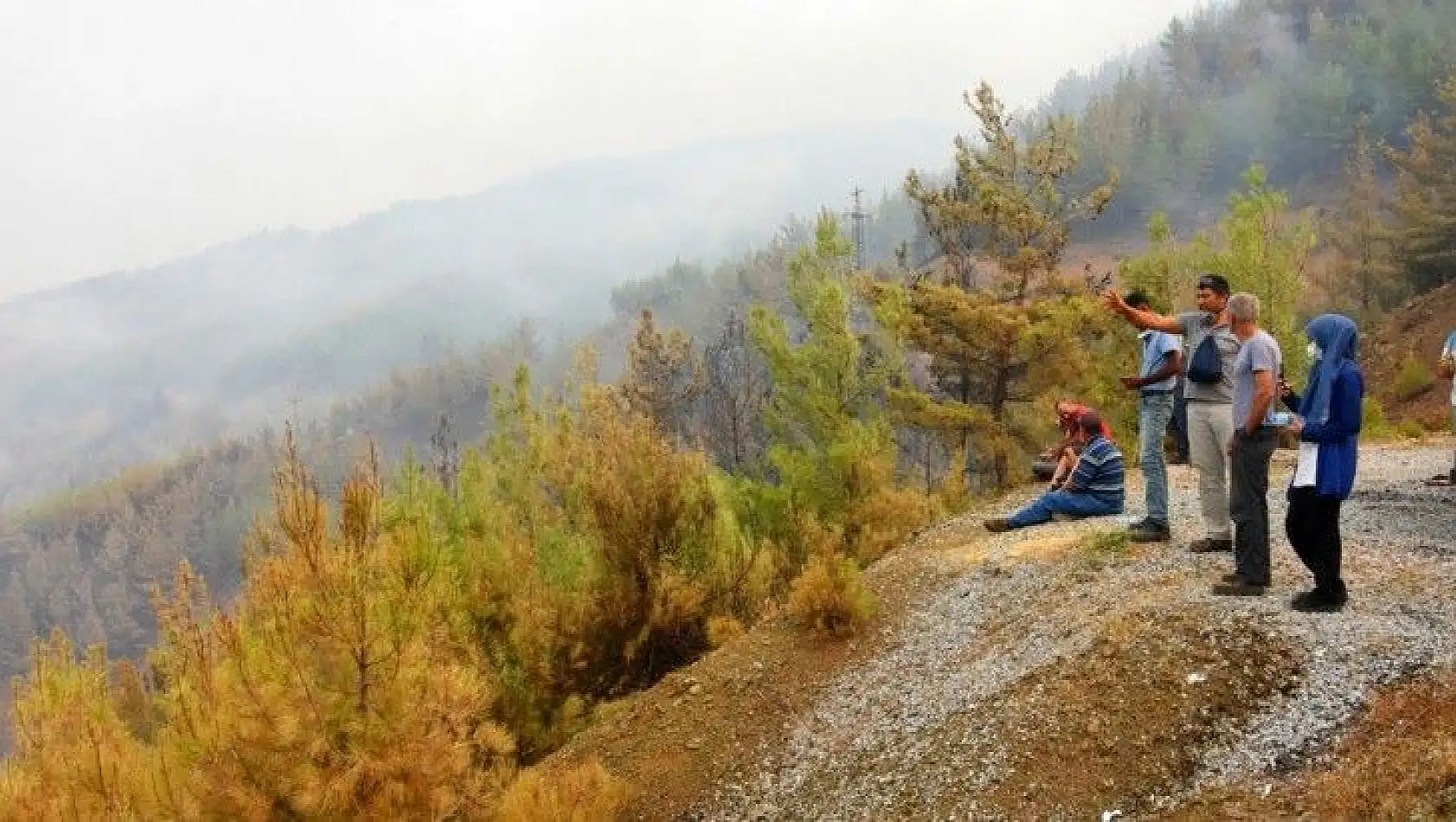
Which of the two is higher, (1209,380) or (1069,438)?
(1209,380)

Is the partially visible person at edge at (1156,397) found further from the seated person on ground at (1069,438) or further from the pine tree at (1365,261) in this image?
the pine tree at (1365,261)

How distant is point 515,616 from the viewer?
29.1 ft

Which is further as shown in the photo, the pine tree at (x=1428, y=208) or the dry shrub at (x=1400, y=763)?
the pine tree at (x=1428, y=208)

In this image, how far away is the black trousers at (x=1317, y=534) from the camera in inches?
207

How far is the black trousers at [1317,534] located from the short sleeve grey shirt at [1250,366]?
21.0 inches

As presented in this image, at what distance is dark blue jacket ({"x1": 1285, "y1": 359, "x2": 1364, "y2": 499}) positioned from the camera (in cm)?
514

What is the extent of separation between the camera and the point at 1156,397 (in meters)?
7.07

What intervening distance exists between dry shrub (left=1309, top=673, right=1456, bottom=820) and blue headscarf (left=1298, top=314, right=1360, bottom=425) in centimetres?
140

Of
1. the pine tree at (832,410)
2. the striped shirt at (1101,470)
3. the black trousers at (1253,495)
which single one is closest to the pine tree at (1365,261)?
the pine tree at (832,410)

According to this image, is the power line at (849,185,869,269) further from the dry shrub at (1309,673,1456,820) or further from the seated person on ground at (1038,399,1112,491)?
the dry shrub at (1309,673,1456,820)

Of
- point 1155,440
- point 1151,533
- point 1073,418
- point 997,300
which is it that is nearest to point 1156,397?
point 1155,440

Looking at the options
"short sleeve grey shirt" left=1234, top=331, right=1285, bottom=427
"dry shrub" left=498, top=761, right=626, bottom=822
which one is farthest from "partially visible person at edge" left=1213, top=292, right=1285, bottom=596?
"dry shrub" left=498, top=761, right=626, bottom=822

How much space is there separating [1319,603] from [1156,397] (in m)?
1.93

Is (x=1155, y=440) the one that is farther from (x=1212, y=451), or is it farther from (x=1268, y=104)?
(x=1268, y=104)
